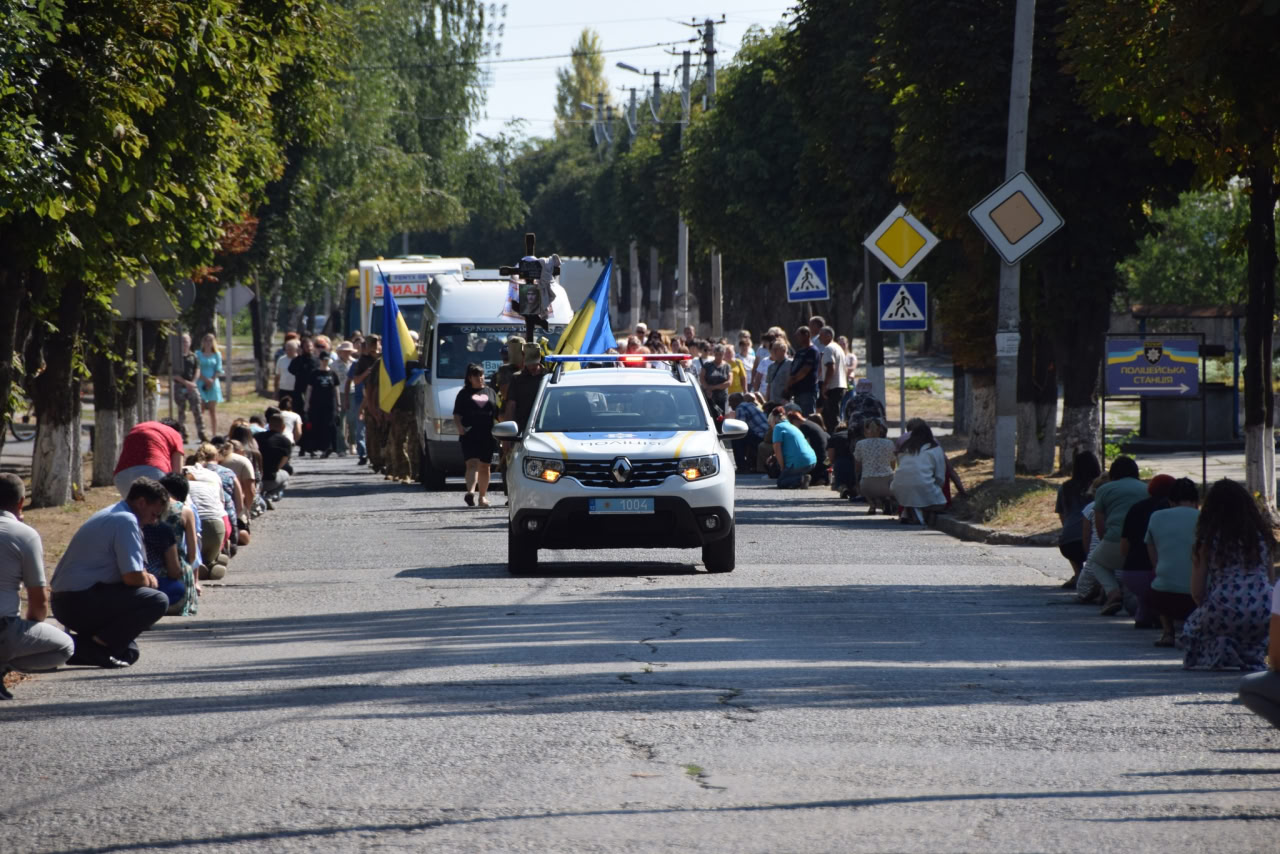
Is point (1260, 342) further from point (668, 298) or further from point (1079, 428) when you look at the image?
point (668, 298)

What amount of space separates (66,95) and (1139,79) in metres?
8.25

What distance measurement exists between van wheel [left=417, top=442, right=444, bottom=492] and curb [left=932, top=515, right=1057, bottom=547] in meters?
7.87

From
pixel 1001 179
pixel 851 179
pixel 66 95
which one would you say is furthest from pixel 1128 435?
pixel 66 95

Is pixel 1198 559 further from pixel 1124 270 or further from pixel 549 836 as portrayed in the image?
pixel 1124 270

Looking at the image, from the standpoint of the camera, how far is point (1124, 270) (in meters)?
58.4

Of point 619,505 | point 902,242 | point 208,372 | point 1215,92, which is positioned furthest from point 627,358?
point 208,372

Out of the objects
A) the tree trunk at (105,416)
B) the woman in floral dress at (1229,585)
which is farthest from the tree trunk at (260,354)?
the woman in floral dress at (1229,585)

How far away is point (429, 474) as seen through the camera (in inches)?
1069

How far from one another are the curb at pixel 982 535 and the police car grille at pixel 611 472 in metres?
4.92

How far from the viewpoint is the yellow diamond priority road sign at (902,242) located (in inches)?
957

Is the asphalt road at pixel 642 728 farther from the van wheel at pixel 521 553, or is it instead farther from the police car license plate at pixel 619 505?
the police car license plate at pixel 619 505

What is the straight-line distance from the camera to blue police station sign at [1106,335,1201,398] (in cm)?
2097

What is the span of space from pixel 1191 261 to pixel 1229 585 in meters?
48.7

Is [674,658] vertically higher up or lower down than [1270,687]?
lower down
